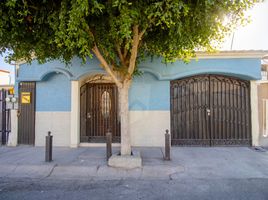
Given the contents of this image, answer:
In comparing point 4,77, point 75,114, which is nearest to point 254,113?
point 75,114

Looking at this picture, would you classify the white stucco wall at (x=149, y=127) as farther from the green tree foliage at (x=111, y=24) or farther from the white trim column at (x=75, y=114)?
the green tree foliage at (x=111, y=24)

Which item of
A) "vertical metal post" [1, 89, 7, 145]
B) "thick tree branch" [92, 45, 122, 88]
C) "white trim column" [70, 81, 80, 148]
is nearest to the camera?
"thick tree branch" [92, 45, 122, 88]

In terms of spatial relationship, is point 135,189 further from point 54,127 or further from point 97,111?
point 54,127

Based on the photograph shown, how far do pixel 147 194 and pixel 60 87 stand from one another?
19.6 feet

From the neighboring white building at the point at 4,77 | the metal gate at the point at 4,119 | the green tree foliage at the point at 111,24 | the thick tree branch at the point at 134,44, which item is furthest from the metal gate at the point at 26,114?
the neighboring white building at the point at 4,77

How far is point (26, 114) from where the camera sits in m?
8.26

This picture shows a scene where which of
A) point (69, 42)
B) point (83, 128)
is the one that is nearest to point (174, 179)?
point (69, 42)

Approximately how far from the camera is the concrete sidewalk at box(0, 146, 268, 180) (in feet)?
16.5

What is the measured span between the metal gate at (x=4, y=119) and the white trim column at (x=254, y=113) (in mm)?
10392

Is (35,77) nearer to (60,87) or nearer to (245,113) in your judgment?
(60,87)

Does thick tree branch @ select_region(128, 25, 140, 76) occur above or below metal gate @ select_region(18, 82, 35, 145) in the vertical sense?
above

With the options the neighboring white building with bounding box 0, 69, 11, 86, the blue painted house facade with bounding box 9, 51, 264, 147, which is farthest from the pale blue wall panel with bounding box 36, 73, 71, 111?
the neighboring white building with bounding box 0, 69, 11, 86

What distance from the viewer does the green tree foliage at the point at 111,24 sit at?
4.18 m

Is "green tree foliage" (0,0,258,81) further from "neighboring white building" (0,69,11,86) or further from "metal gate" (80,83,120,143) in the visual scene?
"neighboring white building" (0,69,11,86)
